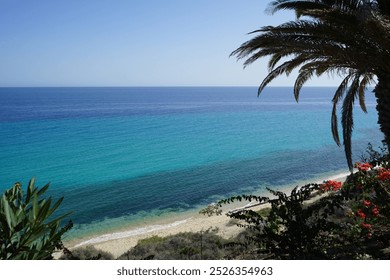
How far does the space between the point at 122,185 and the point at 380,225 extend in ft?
64.3

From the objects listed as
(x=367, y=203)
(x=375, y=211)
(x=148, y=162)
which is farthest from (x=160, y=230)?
(x=148, y=162)

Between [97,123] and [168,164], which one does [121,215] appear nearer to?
[168,164]

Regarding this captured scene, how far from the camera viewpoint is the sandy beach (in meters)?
12.9

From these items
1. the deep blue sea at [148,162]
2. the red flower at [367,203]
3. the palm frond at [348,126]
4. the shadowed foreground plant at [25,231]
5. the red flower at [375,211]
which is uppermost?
the palm frond at [348,126]

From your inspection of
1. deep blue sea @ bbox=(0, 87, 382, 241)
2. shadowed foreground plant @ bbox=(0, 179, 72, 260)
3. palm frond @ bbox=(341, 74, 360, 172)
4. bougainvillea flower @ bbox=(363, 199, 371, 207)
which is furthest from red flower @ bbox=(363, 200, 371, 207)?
deep blue sea @ bbox=(0, 87, 382, 241)

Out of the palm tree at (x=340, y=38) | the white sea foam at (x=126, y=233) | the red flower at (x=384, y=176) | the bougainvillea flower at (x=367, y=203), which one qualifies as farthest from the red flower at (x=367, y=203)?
the white sea foam at (x=126, y=233)

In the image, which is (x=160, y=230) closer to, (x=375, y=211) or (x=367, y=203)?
(x=367, y=203)

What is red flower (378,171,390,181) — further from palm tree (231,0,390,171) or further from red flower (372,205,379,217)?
palm tree (231,0,390,171)

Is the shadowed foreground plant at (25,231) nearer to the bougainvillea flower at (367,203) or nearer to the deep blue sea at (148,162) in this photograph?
the bougainvillea flower at (367,203)

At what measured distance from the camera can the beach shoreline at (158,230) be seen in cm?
1295

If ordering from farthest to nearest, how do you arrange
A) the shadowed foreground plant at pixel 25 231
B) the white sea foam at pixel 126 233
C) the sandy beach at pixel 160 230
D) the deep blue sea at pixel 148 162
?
the deep blue sea at pixel 148 162
the white sea foam at pixel 126 233
the sandy beach at pixel 160 230
the shadowed foreground plant at pixel 25 231

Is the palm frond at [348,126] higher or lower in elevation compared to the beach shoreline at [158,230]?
higher
